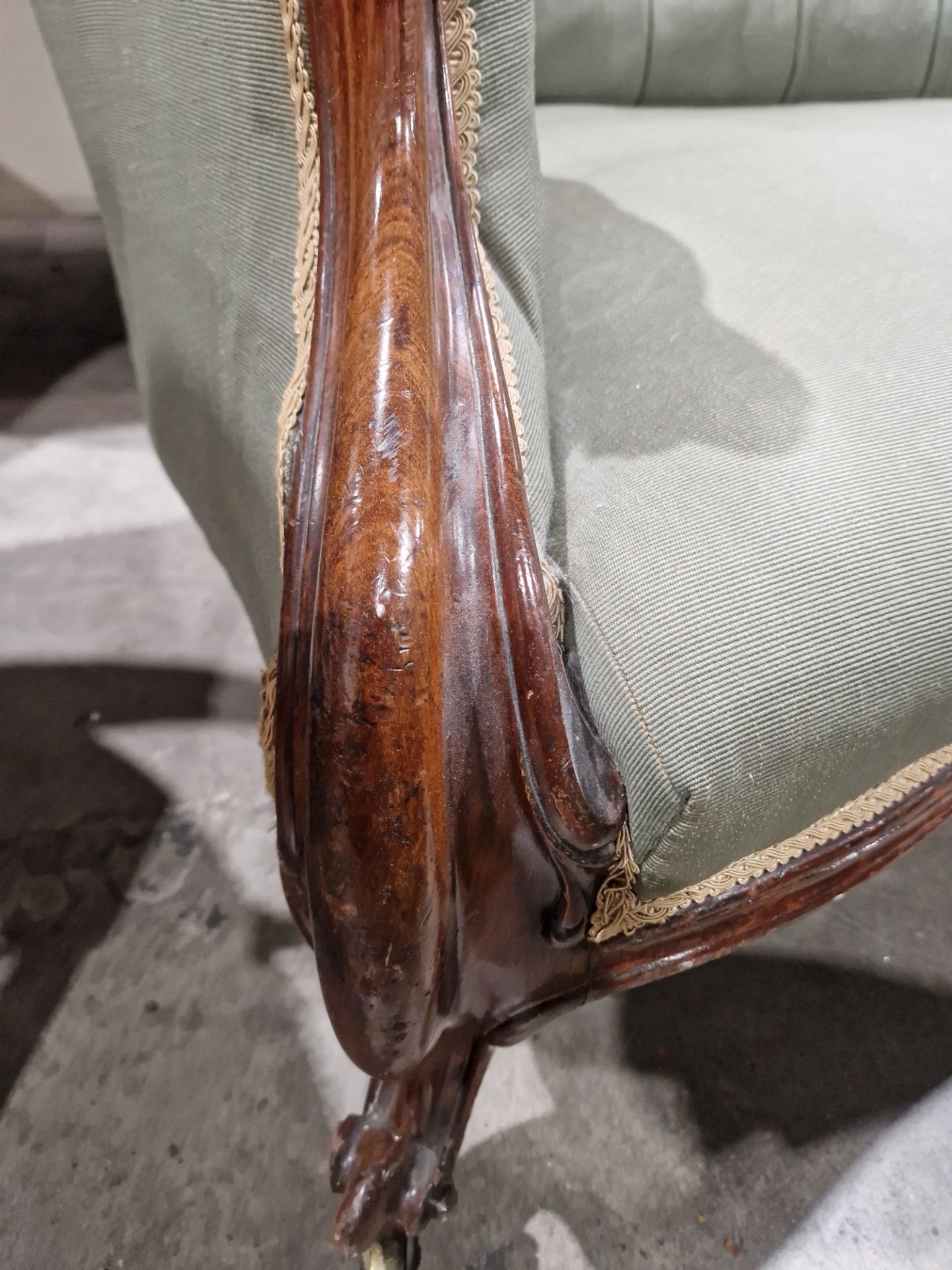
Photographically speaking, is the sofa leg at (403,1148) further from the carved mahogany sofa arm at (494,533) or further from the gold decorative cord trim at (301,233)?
the gold decorative cord trim at (301,233)

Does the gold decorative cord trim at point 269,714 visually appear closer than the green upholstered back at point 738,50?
Yes

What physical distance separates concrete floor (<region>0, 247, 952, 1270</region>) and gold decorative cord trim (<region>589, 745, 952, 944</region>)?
0.34m

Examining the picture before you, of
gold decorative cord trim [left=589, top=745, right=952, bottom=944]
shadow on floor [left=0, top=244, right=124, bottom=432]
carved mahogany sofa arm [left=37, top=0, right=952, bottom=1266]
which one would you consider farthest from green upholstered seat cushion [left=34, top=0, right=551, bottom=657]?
shadow on floor [left=0, top=244, right=124, bottom=432]

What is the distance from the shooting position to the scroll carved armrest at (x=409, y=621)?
25 centimetres

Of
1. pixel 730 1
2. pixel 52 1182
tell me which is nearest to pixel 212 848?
pixel 52 1182

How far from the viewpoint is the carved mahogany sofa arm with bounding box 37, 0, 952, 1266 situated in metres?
0.27

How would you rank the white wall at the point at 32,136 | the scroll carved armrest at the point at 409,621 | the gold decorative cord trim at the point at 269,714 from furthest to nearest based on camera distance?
1. the white wall at the point at 32,136
2. the gold decorative cord trim at the point at 269,714
3. the scroll carved armrest at the point at 409,621

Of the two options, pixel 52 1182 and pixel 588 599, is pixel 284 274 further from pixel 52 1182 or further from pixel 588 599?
pixel 52 1182

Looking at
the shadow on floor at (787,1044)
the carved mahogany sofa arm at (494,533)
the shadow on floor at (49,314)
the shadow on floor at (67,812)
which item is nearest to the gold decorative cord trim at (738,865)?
the carved mahogany sofa arm at (494,533)

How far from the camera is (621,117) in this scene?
72 centimetres

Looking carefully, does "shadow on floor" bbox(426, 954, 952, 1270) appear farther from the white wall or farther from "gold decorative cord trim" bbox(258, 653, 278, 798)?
the white wall

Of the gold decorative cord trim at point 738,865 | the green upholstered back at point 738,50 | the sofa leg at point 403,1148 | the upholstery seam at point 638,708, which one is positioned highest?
the green upholstered back at point 738,50

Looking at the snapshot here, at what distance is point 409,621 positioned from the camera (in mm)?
244

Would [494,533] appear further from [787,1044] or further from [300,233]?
[787,1044]
